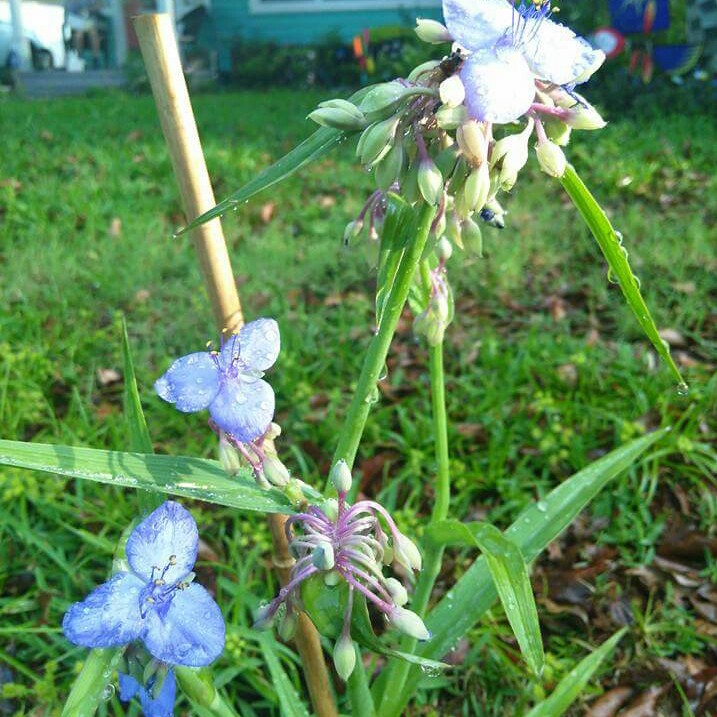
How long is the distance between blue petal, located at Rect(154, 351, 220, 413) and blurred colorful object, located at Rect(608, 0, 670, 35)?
6246 millimetres

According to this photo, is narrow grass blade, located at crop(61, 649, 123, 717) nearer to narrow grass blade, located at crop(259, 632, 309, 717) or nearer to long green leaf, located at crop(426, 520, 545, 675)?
long green leaf, located at crop(426, 520, 545, 675)

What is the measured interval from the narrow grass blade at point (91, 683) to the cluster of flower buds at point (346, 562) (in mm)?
129

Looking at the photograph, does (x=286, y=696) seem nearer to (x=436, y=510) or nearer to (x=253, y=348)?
(x=436, y=510)

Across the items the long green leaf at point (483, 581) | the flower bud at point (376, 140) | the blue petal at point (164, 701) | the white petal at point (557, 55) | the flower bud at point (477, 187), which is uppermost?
the white petal at point (557, 55)

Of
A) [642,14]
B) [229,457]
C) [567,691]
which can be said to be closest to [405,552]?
[229,457]

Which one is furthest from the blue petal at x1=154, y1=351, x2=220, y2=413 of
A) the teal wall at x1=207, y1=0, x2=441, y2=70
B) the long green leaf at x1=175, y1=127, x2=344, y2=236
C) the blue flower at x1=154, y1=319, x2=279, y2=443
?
the teal wall at x1=207, y1=0, x2=441, y2=70

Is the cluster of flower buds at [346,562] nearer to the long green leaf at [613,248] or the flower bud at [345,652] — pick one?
the flower bud at [345,652]

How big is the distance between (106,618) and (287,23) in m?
10.3

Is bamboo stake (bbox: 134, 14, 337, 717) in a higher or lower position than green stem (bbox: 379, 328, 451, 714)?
higher

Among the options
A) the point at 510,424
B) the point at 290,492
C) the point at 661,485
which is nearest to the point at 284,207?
the point at 510,424

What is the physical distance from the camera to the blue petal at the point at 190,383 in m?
0.62

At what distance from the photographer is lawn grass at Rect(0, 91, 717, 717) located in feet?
4.37

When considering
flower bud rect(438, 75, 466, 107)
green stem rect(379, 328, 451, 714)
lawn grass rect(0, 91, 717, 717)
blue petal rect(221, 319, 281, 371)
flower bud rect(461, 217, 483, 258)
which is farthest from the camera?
lawn grass rect(0, 91, 717, 717)

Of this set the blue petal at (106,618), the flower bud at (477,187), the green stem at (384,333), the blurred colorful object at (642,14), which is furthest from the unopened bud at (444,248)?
the blurred colorful object at (642,14)
